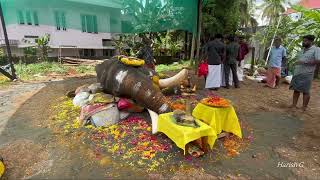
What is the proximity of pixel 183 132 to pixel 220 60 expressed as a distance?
4648 millimetres

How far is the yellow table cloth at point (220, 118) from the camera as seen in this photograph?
13.5 ft

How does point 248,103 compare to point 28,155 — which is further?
point 248,103

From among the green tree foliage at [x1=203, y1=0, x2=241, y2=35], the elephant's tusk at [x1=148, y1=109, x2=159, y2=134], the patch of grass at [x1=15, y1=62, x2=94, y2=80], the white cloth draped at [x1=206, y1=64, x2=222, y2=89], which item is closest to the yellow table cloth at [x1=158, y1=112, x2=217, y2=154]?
the elephant's tusk at [x1=148, y1=109, x2=159, y2=134]

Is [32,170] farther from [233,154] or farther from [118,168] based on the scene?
[233,154]

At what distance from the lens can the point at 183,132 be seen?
3.42 m

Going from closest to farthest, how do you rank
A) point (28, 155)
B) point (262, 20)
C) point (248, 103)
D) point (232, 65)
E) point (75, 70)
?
point (28, 155), point (248, 103), point (232, 65), point (75, 70), point (262, 20)

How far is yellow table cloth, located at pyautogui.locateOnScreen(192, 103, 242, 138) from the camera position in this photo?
4.11 meters

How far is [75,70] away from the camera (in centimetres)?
1170

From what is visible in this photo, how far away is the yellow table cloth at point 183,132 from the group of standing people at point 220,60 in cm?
405

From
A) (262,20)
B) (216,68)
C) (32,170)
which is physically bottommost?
(32,170)

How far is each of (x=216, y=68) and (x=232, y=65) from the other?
2.25 ft

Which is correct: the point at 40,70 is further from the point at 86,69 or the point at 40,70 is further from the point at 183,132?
the point at 183,132

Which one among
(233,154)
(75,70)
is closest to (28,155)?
(233,154)

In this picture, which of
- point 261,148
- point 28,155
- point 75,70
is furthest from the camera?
point 75,70
